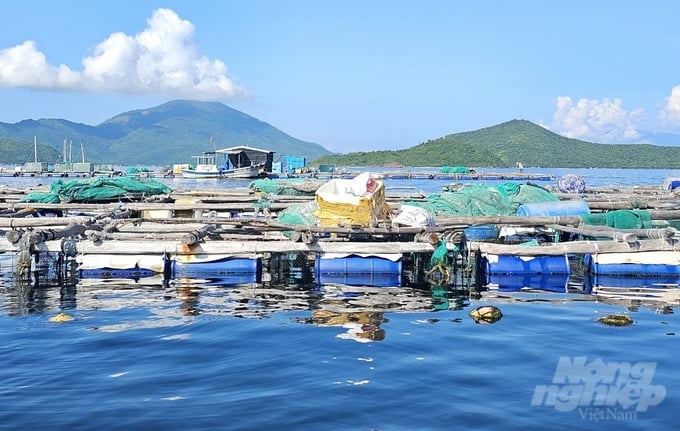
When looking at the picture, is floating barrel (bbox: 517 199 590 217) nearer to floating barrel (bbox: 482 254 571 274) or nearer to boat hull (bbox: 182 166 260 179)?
floating barrel (bbox: 482 254 571 274)

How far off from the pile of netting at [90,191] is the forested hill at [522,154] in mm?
118496

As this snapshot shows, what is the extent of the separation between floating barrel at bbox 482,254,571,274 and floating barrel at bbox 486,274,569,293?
3.5 inches

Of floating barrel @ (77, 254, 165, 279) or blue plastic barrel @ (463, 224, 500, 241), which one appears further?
blue plastic barrel @ (463, 224, 500, 241)

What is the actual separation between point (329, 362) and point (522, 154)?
171 metres

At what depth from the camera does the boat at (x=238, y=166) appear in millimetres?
70375

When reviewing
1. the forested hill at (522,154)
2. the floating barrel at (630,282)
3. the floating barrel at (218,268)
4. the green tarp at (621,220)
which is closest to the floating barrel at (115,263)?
the floating barrel at (218,268)

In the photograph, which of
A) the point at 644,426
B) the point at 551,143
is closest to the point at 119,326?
the point at 644,426

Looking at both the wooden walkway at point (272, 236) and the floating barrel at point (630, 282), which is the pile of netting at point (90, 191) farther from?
the floating barrel at point (630, 282)

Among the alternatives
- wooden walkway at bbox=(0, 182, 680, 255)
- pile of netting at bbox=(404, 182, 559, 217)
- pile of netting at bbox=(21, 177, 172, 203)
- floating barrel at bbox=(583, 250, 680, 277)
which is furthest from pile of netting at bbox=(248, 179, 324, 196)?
floating barrel at bbox=(583, 250, 680, 277)

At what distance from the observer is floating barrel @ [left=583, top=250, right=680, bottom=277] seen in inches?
525

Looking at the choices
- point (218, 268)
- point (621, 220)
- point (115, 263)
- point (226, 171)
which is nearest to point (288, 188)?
point (218, 268)

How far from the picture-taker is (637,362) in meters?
Result: 8.20

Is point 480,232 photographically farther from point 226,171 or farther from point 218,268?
point 226,171

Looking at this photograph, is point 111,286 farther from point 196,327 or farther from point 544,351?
point 544,351
